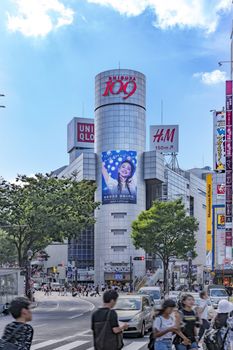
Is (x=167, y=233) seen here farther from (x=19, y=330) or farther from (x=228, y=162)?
(x=19, y=330)

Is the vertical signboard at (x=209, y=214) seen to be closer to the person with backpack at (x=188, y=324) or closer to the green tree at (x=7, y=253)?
the green tree at (x=7, y=253)

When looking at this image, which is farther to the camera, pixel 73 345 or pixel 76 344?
pixel 76 344

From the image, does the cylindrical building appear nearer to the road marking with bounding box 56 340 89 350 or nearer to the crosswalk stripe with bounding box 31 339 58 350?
the crosswalk stripe with bounding box 31 339 58 350

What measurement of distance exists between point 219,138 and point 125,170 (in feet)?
163

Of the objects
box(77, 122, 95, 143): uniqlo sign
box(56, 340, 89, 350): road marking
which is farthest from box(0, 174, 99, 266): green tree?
box(77, 122, 95, 143): uniqlo sign

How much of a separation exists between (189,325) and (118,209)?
99.6 m

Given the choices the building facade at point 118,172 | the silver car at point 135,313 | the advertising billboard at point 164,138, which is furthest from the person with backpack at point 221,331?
the advertising billboard at point 164,138

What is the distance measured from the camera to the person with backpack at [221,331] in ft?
26.9

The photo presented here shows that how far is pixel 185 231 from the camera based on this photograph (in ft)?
221

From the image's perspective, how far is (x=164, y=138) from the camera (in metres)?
127

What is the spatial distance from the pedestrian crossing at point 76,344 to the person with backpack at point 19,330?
11716 millimetres

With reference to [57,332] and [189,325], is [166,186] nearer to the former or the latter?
[57,332]

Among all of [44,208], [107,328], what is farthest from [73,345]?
[44,208]

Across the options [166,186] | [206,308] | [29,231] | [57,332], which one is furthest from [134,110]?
[206,308]
